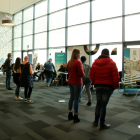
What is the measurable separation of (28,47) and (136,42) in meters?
9.32

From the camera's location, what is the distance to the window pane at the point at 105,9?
8093mm

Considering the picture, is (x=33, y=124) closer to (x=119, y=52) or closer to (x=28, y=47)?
(x=119, y=52)

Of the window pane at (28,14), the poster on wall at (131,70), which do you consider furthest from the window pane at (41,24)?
the poster on wall at (131,70)

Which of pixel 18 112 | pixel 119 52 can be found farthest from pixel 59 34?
pixel 18 112

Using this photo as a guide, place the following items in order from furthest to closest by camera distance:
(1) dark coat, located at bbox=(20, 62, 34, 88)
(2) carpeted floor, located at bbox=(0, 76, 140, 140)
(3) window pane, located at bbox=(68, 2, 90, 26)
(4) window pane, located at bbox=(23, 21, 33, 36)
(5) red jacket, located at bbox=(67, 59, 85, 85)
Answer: (4) window pane, located at bbox=(23, 21, 33, 36) → (3) window pane, located at bbox=(68, 2, 90, 26) → (1) dark coat, located at bbox=(20, 62, 34, 88) → (5) red jacket, located at bbox=(67, 59, 85, 85) → (2) carpeted floor, located at bbox=(0, 76, 140, 140)

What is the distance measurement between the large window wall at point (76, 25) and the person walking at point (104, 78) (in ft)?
17.7

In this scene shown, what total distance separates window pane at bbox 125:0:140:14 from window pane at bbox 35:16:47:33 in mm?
6358

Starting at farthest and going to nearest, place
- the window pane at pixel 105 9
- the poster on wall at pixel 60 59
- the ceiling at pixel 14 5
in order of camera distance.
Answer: the ceiling at pixel 14 5
the poster on wall at pixel 60 59
the window pane at pixel 105 9

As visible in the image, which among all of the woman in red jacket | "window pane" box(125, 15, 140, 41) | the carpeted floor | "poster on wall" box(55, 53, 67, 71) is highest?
"window pane" box(125, 15, 140, 41)

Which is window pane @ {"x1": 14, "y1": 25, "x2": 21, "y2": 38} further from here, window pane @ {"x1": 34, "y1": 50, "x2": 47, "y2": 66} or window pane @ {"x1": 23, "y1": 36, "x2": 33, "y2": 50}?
window pane @ {"x1": 34, "y1": 50, "x2": 47, "y2": 66}

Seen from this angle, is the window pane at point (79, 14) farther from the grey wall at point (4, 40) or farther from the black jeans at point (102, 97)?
the grey wall at point (4, 40)

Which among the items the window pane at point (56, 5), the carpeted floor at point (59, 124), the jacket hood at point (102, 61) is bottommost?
the carpeted floor at point (59, 124)

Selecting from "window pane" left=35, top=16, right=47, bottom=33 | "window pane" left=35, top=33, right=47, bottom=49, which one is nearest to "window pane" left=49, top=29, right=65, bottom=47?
"window pane" left=35, top=33, right=47, bottom=49

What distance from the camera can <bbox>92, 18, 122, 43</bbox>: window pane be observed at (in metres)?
8.09
